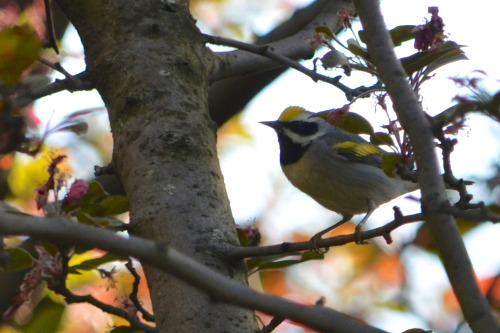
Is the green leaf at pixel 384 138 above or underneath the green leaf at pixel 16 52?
above

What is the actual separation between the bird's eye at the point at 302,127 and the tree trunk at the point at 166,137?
190 cm

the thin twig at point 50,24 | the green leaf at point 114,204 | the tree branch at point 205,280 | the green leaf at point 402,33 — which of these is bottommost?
the tree branch at point 205,280

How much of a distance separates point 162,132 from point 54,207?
1.63 feet

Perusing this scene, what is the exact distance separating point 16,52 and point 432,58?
3.89 ft

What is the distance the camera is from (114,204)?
2.61 meters

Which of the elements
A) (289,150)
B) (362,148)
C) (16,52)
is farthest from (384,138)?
(289,150)

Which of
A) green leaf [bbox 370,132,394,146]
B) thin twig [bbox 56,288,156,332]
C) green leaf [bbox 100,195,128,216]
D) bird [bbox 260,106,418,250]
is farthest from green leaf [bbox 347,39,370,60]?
bird [bbox 260,106,418,250]

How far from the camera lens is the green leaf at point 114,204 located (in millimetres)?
2593

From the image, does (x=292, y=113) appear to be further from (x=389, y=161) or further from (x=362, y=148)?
(x=389, y=161)

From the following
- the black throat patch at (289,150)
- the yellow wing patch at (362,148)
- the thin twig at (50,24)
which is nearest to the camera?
the yellow wing patch at (362,148)

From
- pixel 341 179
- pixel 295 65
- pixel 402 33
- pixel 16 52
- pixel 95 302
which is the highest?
pixel 341 179

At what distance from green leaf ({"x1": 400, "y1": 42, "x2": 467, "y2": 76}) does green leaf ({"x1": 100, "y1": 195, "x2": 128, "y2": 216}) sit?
1.06 metres

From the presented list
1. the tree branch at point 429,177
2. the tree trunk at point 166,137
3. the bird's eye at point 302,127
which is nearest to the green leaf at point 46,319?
the tree trunk at point 166,137

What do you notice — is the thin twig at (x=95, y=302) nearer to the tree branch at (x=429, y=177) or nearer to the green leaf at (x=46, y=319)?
the green leaf at (x=46, y=319)
